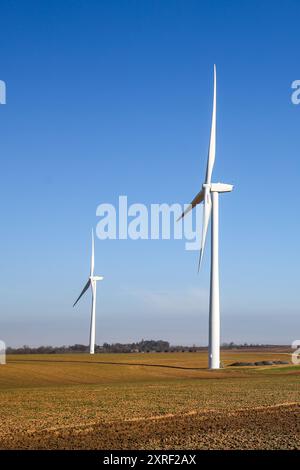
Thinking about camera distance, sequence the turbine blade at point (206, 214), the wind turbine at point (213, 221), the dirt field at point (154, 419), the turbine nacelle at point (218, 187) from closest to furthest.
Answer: the dirt field at point (154, 419), the turbine blade at point (206, 214), the wind turbine at point (213, 221), the turbine nacelle at point (218, 187)

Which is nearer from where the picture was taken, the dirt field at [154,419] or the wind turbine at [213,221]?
the dirt field at [154,419]

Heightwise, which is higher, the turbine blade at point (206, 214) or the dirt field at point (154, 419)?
the turbine blade at point (206, 214)

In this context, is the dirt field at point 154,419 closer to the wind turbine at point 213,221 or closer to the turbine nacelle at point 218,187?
the wind turbine at point 213,221

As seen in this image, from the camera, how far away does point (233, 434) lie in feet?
64.2

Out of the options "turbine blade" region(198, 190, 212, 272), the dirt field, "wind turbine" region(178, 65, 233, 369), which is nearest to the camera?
the dirt field

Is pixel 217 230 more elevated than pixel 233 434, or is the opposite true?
pixel 217 230

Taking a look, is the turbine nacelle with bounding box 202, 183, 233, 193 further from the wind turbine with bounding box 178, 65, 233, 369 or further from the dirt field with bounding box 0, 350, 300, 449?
the dirt field with bounding box 0, 350, 300, 449

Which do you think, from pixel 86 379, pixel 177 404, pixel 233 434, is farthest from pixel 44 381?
pixel 233 434

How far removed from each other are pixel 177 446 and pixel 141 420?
624 cm

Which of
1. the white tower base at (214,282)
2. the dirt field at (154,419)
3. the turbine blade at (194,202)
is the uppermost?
the turbine blade at (194,202)

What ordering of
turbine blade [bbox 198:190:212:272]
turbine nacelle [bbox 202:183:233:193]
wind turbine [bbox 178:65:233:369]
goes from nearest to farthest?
turbine blade [bbox 198:190:212:272]
wind turbine [bbox 178:65:233:369]
turbine nacelle [bbox 202:183:233:193]

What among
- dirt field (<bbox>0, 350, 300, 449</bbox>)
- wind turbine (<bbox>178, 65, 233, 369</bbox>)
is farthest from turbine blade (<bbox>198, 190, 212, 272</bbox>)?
dirt field (<bbox>0, 350, 300, 449</bbox>)

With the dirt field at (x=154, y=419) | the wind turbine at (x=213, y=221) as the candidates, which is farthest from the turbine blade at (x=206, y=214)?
the dirt field at (x=154, y=419)
